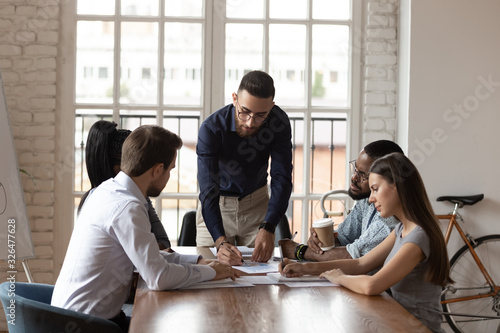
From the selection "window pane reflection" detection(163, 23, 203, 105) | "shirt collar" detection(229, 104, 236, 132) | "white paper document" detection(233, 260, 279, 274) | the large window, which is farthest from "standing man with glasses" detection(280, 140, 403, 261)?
"window pane reflection" detection(163, 23, 203, 105)

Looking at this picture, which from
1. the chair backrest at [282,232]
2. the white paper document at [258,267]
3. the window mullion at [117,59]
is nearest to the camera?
the white paper document at [258,267]

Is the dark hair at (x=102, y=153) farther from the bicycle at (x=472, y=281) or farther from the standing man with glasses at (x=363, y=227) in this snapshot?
the bicycle at (x=472, y=281)

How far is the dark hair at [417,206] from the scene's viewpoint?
2004 mm

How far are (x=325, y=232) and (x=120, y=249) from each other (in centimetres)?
86

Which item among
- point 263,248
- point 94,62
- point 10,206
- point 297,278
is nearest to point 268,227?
point 263,248

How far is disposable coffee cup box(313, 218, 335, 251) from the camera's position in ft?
8.12

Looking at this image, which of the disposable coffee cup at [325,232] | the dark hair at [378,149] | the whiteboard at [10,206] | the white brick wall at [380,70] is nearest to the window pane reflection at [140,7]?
the whiteboard at [10,206]

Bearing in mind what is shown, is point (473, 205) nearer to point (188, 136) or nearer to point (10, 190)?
point (188, 136)

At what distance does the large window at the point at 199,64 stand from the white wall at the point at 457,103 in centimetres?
47

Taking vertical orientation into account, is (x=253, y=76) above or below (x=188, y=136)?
above

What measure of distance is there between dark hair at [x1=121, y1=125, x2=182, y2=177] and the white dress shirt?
9cm

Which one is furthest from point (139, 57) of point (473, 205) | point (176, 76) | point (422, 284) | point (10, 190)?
point (422, 284)

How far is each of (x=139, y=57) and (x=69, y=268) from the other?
2450mm

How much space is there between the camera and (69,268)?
2025 mm
